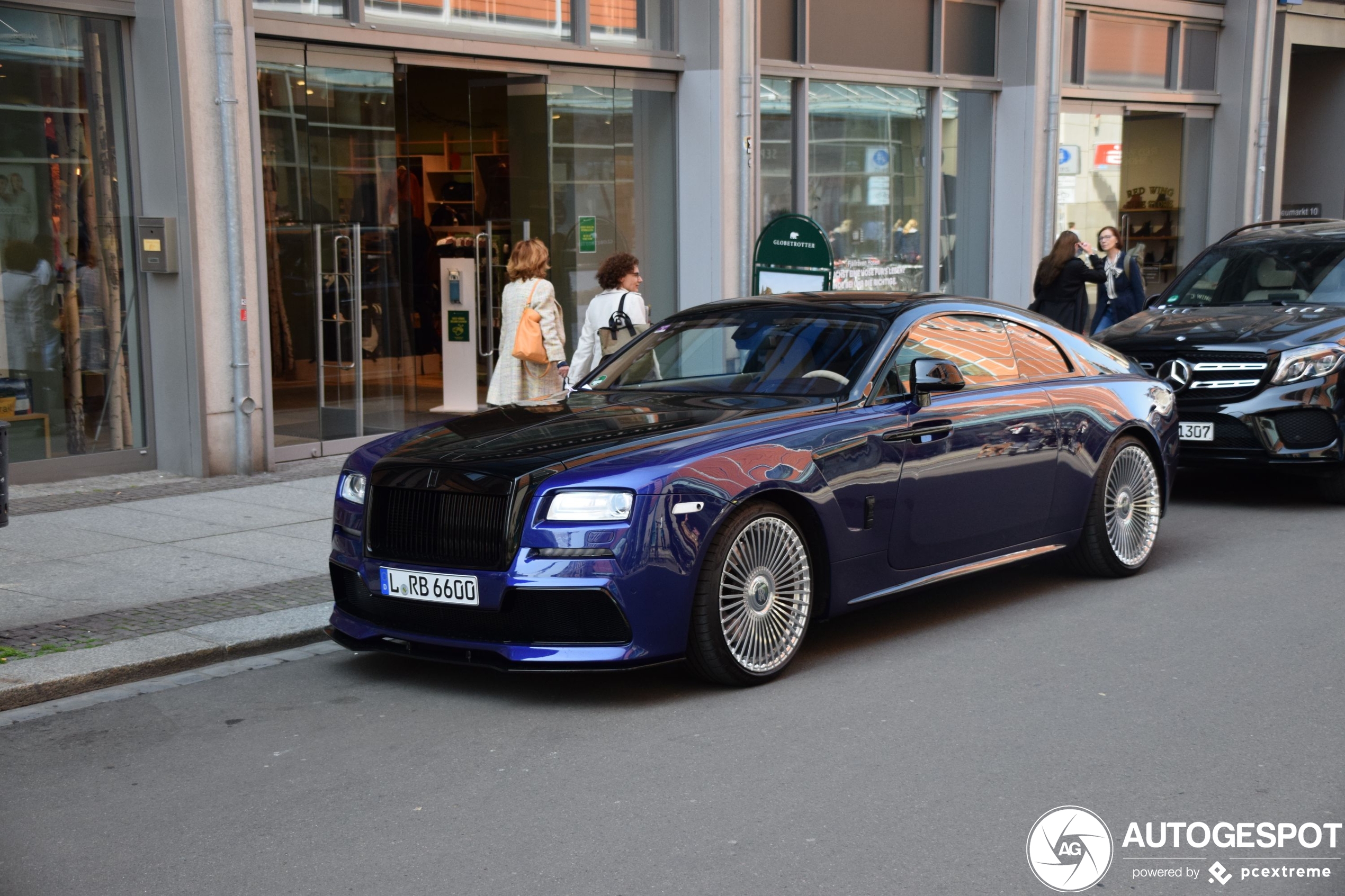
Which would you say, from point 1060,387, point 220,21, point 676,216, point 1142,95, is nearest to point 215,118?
point 220,21

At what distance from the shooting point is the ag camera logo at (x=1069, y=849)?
13.2 feet

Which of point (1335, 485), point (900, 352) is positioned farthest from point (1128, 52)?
point (900, 352)

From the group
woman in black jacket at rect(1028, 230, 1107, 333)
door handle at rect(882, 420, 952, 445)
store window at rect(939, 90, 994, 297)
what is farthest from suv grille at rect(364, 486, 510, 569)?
store window at rect(939, 90, 994, 297)

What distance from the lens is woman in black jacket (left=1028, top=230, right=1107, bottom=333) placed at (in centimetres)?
1366

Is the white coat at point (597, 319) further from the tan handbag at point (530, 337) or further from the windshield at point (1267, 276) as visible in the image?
the windshield at point (1267, 276)

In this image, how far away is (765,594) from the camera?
19.3ft

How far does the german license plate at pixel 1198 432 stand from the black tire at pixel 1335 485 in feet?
2.86

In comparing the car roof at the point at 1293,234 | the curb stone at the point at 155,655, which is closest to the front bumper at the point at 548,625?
the curb stone at the point at 155,655

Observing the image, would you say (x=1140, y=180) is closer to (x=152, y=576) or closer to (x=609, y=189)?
(x=609, y=189)

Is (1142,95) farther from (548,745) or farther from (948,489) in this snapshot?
(548,745)

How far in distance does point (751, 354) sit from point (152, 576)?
3455mm

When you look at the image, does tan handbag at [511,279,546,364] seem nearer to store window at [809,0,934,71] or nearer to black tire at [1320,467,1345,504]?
black tire at [1320,467,1345,504]

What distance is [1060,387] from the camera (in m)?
7.54
